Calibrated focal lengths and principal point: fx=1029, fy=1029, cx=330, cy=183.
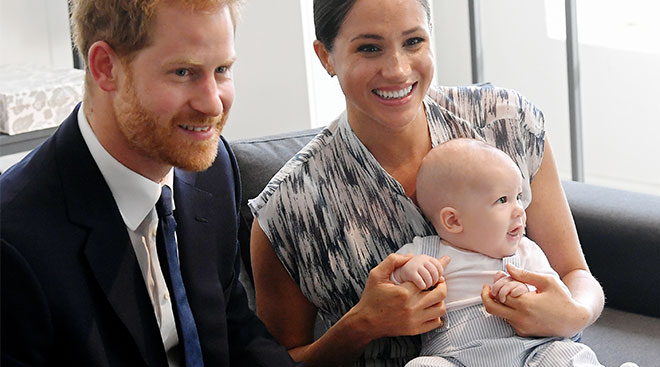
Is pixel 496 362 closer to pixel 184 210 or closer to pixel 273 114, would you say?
pixel 184 210

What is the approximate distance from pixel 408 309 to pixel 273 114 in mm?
2377

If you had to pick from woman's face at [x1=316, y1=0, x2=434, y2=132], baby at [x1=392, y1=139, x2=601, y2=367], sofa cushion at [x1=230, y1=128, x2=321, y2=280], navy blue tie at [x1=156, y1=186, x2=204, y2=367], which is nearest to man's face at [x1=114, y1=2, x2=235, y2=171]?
navy blue tie at [x1=156, y1=186, x2=204, y2=367]

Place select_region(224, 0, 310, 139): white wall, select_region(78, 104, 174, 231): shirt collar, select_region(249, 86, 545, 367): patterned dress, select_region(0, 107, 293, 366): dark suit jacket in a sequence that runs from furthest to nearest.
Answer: select_region(224, 0, 310, 139): white wall, select_region(249, 86, 545, 367): patterned dress, select_region(78, 104, 174, 231): shirt collar, select_region(0, 107, 293, 366): dark suit jacket

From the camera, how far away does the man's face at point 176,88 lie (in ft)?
5.33

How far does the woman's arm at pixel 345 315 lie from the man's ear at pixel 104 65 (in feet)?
2.04

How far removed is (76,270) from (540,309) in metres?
0.87

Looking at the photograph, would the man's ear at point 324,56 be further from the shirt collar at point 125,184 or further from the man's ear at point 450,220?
the shirt collar at point 125,184

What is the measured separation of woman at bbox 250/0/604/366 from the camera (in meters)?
1.99

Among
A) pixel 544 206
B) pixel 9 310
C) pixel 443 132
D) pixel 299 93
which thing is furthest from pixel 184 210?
pixel 299 93

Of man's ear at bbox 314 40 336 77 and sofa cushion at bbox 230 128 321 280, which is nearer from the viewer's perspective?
man's ear at bbox 314 40 336 77

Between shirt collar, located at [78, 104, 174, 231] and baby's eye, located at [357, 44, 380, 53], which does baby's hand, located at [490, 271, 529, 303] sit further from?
shirt collar, located at [78, 104, 174, 231]

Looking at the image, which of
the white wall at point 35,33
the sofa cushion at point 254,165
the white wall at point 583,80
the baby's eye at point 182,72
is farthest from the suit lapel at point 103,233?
the white wall at point 583,80

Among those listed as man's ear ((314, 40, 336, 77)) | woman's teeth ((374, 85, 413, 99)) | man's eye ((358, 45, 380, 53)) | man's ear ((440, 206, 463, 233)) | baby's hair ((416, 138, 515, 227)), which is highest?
man's eye ((358, 45, 380, 53))

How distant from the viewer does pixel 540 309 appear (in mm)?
1956
